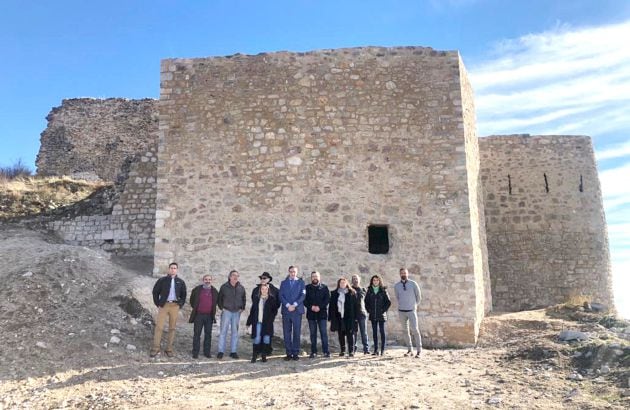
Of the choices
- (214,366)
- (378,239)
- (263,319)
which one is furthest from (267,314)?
(378,239)

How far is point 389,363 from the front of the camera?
7461 millimetres

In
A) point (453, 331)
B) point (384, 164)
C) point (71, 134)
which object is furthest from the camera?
point (71, 134)

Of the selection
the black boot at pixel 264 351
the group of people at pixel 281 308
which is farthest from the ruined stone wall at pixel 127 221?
the black boot at pixel 264 351

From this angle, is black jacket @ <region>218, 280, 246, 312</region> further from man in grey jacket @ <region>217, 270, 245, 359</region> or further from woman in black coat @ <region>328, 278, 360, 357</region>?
woman in black coat @ <region>328, 278, 360, 357</region>

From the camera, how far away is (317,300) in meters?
7.93

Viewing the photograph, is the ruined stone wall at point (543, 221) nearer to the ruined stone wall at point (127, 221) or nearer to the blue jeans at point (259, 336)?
the blue jeans at point (259, 336)

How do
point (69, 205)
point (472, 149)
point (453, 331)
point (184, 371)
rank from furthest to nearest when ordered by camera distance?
point (69, 205) → point (472, 149) → point (453, 331) → point (184, 371)

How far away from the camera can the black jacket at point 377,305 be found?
8117 millimetres

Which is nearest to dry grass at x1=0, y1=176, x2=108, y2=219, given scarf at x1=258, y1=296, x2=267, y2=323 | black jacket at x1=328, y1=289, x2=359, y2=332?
scarf at x1=258, y1=296, x2=267, y2=323

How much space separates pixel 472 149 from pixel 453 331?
3.90m

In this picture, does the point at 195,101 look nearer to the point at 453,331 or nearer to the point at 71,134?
the point at 453,331

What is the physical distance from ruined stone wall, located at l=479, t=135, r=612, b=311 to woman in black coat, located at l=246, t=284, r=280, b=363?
740cm

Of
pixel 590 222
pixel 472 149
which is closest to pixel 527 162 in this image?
pixel 590 222

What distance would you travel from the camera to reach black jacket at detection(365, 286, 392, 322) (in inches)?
320
